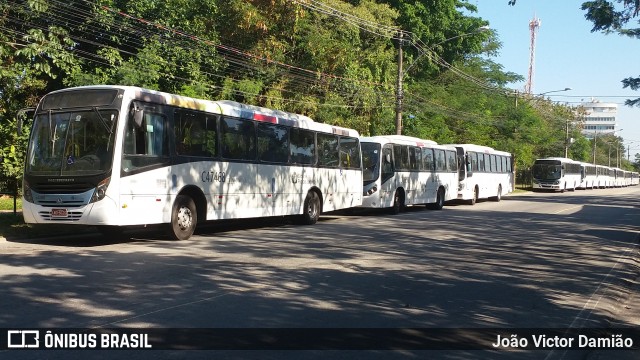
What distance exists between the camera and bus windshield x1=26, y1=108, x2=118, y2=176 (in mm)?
12211

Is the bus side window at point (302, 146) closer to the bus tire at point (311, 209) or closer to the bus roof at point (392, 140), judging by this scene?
the bus tire at point (311, 209)

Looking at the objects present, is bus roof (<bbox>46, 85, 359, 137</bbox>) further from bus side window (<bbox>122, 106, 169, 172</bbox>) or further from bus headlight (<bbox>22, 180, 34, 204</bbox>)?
bus headlight (<bbox>22, 180, 34, 204</bbox>)

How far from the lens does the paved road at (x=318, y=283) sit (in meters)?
6.56

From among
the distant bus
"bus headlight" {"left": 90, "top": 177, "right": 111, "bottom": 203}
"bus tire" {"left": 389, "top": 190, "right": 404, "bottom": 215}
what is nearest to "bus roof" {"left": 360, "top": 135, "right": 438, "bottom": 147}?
"bus tire" {"left": 389, "top": 190, "right": 404, "bottom": 215}

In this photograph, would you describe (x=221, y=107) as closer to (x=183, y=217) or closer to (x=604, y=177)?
(x=183, y=217)

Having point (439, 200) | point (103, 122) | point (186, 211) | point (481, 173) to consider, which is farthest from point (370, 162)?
point (481, 173)

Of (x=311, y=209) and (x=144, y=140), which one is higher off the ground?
Result: (x=144, y=140)

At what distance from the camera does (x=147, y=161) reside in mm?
12836

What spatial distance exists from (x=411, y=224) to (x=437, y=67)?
32.9m

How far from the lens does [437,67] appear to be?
1973 inches

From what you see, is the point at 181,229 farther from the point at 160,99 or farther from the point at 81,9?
the point at 81,9

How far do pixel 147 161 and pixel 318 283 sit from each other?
18.7ft

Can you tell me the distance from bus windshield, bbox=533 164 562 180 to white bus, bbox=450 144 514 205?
14.5 meters

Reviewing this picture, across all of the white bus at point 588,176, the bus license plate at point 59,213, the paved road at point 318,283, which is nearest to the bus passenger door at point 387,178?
the paved road at point 318,283
